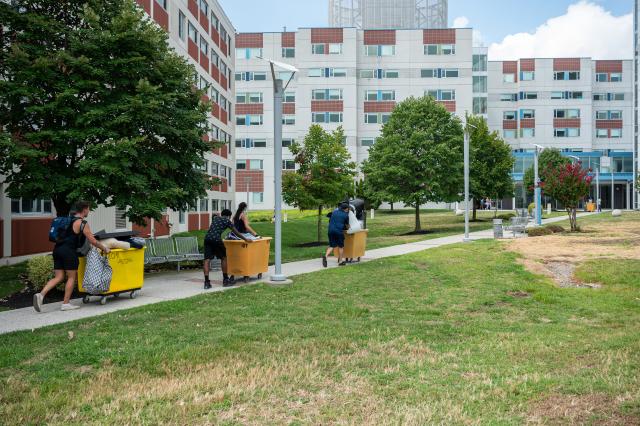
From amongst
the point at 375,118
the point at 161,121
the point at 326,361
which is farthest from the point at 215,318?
the point at 375,118

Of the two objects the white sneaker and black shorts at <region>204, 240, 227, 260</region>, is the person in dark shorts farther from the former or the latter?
the white sneaker

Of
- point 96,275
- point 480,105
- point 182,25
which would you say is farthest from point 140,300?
point 480,105

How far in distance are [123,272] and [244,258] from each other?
2.87 meters

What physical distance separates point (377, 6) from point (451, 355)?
8679 cm

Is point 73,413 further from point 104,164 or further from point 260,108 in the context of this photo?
point 260,108

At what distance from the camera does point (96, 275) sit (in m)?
9.62

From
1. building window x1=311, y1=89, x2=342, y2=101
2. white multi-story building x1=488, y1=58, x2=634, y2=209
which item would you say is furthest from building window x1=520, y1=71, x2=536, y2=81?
building window x1=311, y1=89, x2=342, y2=101

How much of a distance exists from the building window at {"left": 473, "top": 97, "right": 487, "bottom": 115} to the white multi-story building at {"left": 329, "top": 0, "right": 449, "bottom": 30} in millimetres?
20463

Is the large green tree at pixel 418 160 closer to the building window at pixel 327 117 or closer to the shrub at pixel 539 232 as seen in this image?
the shrub at pixel 539 232

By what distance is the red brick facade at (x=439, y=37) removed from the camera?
64.8 metres

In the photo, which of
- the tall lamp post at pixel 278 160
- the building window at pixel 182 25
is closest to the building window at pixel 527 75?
the building window at pixel 182 25

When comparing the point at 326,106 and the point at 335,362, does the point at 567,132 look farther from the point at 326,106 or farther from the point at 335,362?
the point at 335,362

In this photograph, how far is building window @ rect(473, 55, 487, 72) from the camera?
72.2 meters

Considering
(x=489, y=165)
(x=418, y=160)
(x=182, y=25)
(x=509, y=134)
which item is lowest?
(x=418, y=160)
